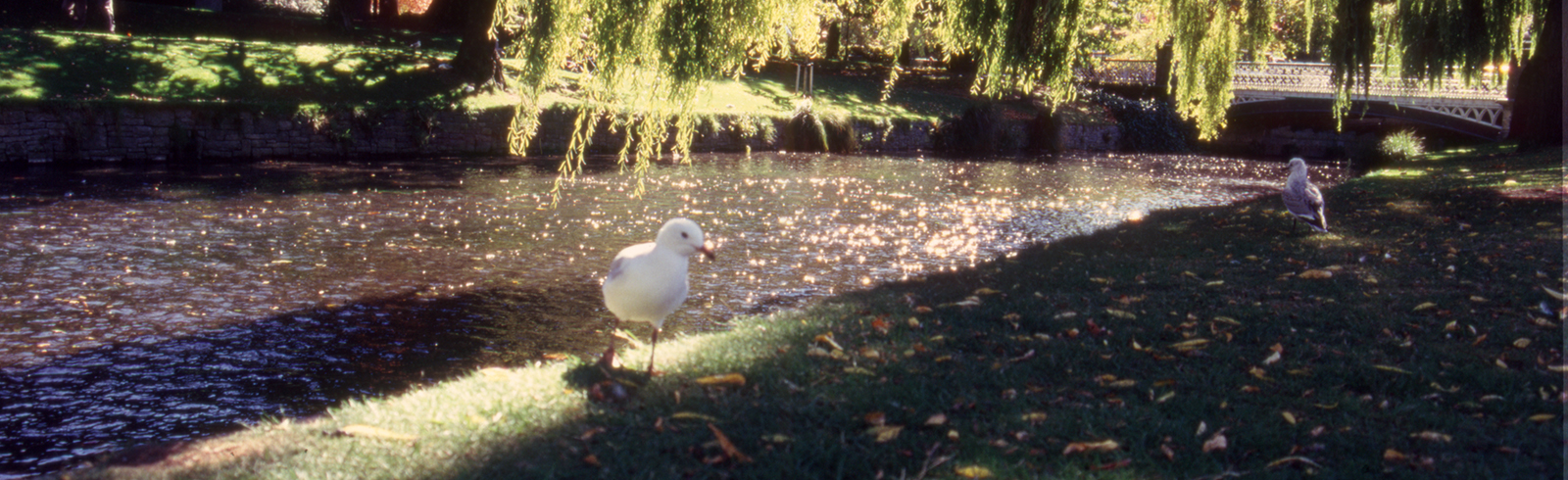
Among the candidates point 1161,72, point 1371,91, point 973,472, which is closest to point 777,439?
point 973,472

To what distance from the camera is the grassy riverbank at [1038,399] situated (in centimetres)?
385

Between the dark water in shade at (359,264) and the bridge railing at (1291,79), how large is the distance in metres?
13.4

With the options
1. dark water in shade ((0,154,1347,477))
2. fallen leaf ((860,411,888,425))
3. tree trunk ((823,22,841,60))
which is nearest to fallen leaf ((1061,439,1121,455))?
fallen leaf ((860,411,888,425))

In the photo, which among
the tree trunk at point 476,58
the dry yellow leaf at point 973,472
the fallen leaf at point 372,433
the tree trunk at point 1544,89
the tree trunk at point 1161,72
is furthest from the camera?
the tree trunk at point 1161,72

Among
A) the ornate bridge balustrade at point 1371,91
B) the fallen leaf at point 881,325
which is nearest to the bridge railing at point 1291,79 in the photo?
the ornate bridge balustrade at point 1371,91

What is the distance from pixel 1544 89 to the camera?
1941 centimetres

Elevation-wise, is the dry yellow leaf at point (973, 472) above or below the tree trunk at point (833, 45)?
below

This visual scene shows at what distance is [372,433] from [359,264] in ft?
20.5

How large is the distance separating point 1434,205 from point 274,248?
13.8 metres

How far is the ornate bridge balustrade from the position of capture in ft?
91.9

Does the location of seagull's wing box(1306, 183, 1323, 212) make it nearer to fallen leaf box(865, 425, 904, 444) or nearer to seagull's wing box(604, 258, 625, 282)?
fallen leaf box(865, 425, 904, 444)

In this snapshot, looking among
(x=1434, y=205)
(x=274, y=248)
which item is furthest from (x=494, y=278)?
(x=1434, y=205)

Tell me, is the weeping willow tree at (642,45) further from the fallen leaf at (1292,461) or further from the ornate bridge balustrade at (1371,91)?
the ornate bridge balustrade at (1371,91)

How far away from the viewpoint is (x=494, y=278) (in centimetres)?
946
